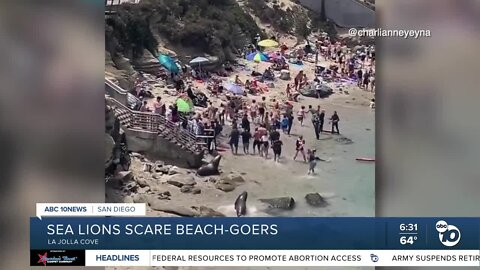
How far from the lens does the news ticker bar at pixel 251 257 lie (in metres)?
3.60

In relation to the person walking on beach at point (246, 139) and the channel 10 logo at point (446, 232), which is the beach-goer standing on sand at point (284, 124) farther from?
the channel 10 logo at point (446, 232)

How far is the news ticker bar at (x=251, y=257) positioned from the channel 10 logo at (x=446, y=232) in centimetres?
6

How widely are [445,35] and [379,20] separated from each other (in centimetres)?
40

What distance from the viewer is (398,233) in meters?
3.61

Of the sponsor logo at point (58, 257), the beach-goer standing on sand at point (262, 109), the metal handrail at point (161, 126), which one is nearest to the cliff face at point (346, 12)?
the beach-goer standing on sand at point (262, 109)

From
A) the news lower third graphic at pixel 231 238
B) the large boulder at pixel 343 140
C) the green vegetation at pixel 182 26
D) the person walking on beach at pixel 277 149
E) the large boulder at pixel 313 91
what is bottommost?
the news lower third graphic at pixel 231 238

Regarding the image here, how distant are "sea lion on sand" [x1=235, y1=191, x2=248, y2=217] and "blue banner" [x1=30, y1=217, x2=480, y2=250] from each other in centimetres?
4

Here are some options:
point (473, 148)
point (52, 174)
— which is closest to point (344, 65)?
point (473, 148)

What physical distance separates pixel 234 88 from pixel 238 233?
0.88 metres

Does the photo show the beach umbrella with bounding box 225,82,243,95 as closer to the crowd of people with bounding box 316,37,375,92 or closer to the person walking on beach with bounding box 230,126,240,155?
the person walking on beach with bounding box 230,126,240,155

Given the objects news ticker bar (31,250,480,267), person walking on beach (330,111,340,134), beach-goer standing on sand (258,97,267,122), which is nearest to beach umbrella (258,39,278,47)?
beach-goer standing on sand (258,97,267,122)

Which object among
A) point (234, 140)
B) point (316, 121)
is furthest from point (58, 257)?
point (316, 121)

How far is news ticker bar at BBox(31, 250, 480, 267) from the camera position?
11.8 ft

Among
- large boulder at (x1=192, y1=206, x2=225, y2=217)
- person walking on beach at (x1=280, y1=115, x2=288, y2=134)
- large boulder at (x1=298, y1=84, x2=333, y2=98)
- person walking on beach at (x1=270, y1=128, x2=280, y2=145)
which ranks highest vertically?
large boulder at (x1=298, y1=84, x2=333, y2=98)
